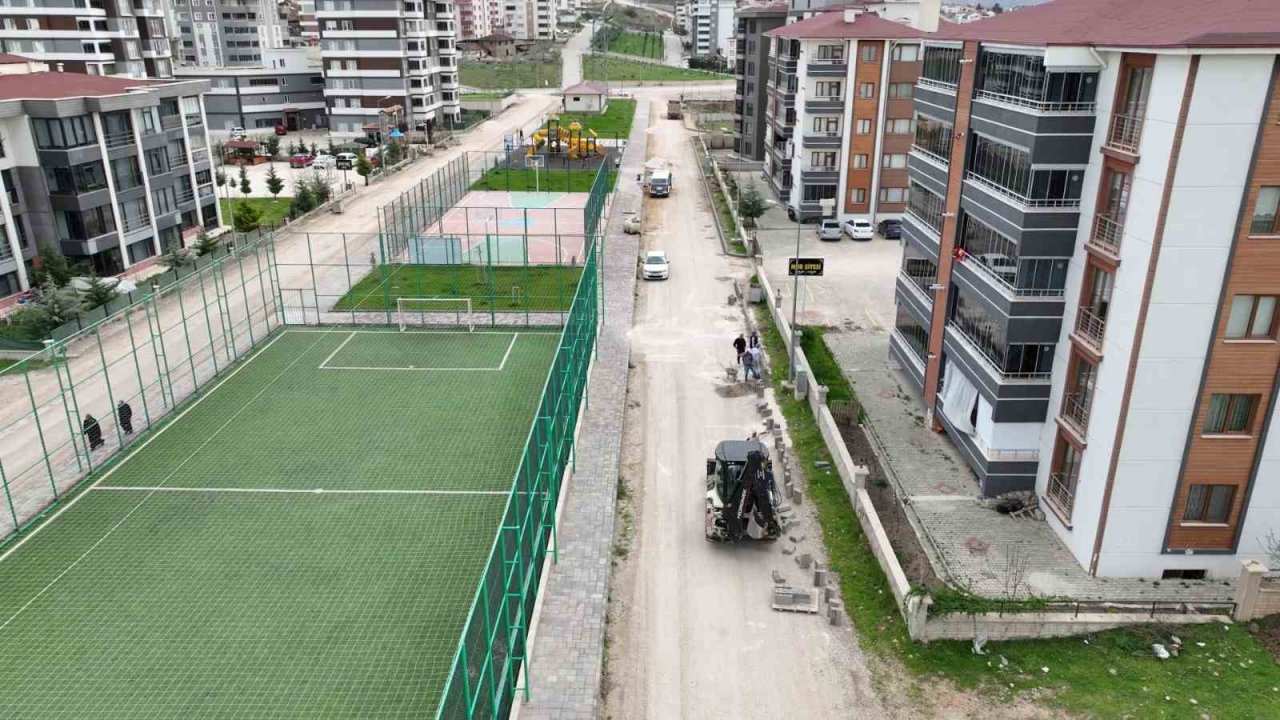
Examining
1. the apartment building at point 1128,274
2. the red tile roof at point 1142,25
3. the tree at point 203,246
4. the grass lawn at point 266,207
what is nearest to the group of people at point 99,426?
the tree at point 203,246

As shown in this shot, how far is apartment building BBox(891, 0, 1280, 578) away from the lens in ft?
50.7

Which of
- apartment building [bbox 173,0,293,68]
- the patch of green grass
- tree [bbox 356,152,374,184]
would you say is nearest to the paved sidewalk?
the patch of green grass

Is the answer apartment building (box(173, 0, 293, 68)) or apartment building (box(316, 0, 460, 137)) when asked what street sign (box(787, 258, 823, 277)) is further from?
apartment building (box(173, 0, 293, 68))

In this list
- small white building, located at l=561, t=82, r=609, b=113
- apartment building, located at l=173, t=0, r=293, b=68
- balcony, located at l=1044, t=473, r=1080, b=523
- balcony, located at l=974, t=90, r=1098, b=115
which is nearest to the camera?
balcony, located at l=974, t=90, r=1098, b=115

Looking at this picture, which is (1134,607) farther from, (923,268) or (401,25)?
(401,25)

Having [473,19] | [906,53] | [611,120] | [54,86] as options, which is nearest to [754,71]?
[906,53]

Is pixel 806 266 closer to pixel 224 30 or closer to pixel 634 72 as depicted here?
pixel 224 30

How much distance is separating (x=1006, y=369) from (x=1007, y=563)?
4545 mm

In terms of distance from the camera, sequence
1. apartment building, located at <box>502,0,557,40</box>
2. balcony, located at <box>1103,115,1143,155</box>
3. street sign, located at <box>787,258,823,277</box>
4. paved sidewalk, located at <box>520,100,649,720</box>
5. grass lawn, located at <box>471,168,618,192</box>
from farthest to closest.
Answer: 1. apartment building, located at <box>502,0,557,40</box>
2. grass lawn, located at <box>471,168,618,192</box>
3. street sign, located at <box>787,258,823,277</box>
4. balcony, located at <box>1103,115,1143,155</box>
5. paved sidewalk, located at <box>520,100,649,720</box>

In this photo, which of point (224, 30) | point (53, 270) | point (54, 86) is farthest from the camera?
point (224, 30)

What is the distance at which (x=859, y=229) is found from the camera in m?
48.2

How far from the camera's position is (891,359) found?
29.6 metres

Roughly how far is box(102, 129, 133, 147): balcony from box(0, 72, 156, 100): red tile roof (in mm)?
1813

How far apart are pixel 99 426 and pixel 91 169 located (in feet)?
66.5
